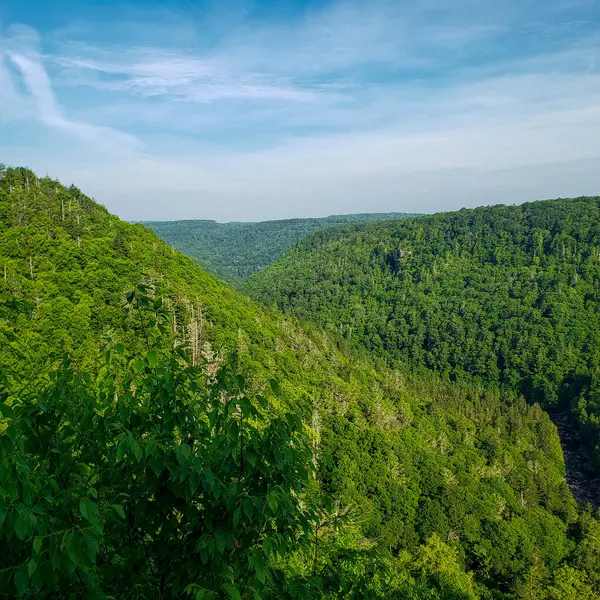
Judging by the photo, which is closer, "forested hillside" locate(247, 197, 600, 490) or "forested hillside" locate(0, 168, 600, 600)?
"forested hillside" locate(0, 168, 600, 600)

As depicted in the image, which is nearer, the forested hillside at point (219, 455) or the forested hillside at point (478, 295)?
the forested hillside at point (219, 455)

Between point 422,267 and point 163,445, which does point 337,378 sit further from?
point 422,267

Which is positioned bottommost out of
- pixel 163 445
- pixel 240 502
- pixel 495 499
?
pixel 495 499

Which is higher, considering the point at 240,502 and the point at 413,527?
the point at 240,502

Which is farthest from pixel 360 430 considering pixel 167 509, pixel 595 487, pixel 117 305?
pixel 167 509
